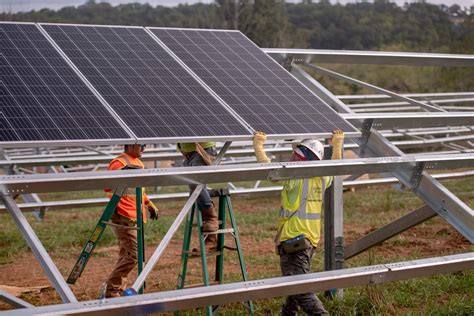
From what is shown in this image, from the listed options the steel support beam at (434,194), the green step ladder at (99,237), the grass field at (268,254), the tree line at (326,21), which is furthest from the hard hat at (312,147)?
the tree line at (326,21)

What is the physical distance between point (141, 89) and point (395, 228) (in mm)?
2456

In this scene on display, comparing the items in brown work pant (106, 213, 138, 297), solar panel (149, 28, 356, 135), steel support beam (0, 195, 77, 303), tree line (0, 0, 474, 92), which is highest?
solar panel (149, 28, 356, 135)

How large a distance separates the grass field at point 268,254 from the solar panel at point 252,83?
170 centimetres

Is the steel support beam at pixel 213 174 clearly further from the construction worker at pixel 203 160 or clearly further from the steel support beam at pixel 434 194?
the construction worker at pixel 203 160

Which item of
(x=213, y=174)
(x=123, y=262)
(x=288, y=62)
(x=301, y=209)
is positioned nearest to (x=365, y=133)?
(x=301, y=209)

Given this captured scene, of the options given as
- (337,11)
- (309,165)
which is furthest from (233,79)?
(337,11)

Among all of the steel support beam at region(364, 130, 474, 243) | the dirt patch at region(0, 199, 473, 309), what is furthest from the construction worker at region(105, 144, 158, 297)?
the steel support beam at region(364, 130, 474, 243)

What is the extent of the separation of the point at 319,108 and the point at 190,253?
1.71 metres

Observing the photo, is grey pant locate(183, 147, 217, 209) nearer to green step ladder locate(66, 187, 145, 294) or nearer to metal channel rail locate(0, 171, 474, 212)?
green step ladder locate(66, 187, 145, 294)

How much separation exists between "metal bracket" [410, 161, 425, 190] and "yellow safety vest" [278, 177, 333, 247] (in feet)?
2.65

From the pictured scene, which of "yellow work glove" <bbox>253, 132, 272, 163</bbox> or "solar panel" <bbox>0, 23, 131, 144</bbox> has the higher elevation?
"solar panel" <bbox>0, 23, 131, 144</bbox>

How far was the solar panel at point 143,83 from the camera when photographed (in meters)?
6.64

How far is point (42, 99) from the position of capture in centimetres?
657

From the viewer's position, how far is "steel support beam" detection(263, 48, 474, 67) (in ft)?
28.2
